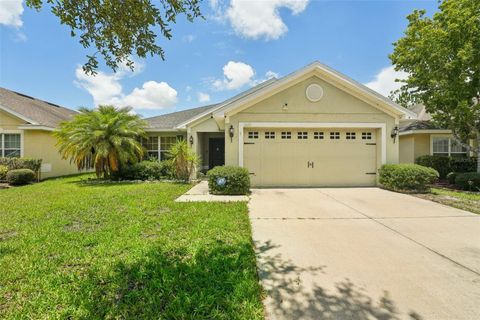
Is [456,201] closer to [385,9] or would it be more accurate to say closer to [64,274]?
[385,9]

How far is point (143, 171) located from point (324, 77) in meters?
10.3

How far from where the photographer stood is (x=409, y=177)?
9117 mm

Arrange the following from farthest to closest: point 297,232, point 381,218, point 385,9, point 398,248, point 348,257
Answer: point 385,9 → point 381,218 → point 297,232 → point 398,248 → point 348,257

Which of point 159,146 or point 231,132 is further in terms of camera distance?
point 159,146

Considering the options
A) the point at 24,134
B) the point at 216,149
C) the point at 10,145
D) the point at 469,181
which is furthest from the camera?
the point at 216,149

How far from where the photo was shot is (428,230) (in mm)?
5000

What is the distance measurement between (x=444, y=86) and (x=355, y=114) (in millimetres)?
4028

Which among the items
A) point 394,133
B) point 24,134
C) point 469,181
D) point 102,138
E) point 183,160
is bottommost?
point 469,181

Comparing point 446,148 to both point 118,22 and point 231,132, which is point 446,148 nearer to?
point 231,132

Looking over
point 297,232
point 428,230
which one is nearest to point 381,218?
point 428,230

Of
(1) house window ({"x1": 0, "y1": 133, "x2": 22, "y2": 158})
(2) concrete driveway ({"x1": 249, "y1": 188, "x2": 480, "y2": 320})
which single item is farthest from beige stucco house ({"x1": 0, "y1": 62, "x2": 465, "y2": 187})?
(1) house window ({"x1": 0, "y1": 133, "x2": 22, "y2": 158})

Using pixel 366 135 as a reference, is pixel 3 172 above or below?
below

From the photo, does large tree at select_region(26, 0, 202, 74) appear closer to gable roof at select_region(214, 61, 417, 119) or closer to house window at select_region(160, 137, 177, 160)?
gable roof at select_region(214, 61, 417, 119)

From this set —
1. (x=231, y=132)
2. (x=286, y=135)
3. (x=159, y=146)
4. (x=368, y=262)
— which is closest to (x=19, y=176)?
(x=159, y=146)
